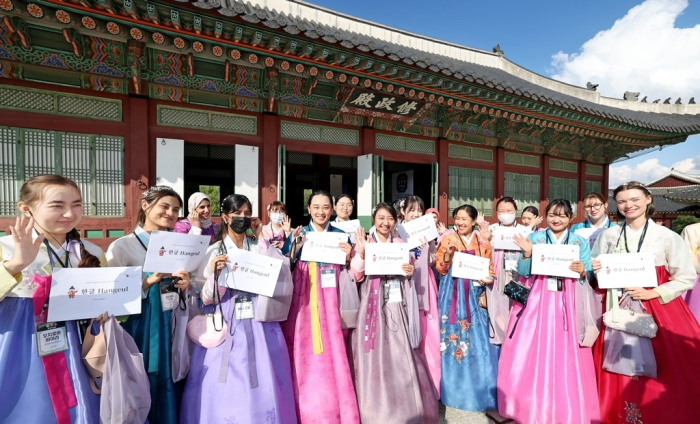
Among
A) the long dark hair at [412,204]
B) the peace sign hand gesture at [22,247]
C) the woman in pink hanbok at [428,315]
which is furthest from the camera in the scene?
the long dark hair at [412,204]

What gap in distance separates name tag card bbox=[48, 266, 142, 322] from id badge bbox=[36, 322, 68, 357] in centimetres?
9

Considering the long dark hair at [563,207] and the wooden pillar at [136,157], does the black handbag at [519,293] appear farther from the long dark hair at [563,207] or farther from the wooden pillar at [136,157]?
the wooden pillar at [136,157]

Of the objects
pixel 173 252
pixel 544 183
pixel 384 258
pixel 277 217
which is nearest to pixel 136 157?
pixel 277 217

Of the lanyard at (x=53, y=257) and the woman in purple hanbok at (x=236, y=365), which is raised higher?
the lanyard at (x=53, y=257)

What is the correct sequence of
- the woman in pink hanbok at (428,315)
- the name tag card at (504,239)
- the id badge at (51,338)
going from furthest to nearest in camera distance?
the name tag card at (504,239) < the woman in pink hanbok at (428,315) < the id badge at (51,338)

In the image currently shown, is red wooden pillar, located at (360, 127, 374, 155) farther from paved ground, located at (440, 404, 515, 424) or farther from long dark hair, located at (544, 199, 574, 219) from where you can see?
paved ground, located at (440, 404, 515, 424)

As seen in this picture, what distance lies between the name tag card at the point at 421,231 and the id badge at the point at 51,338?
8.88 ft

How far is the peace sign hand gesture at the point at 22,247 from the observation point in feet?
5.26

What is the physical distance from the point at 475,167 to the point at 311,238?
663 cm

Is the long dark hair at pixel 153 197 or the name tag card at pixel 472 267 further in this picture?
the name tag card at pixel 472 267

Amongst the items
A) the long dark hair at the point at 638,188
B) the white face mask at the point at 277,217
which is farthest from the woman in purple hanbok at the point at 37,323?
the long dark hair at the point at 638,188

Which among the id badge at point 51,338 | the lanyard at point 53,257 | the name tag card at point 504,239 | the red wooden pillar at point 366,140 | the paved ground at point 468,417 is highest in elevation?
the red wooden pillar at point 366,140

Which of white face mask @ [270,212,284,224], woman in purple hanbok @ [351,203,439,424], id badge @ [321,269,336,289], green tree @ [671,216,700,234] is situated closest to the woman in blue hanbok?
woman in purple hanbok @ [351,203,439,424]

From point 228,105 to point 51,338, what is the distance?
4.61m
